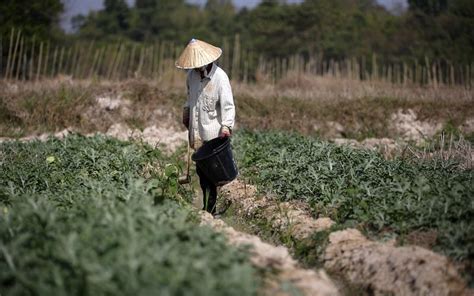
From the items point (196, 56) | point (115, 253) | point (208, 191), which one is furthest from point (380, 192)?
point (115, 253)

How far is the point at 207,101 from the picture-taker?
654cm

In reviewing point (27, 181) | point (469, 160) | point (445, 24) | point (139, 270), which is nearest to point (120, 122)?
point (27, 181)

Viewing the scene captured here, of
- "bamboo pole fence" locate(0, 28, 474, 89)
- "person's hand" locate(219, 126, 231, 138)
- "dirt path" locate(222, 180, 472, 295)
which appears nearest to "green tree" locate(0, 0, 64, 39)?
"bamboo pole fence" locate(0, 28, 474, 89)

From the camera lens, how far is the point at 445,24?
28.6 meters

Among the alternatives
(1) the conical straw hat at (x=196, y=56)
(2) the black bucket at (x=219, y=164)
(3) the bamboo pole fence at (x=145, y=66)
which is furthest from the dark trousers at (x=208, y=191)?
(3) the bamboo pole fence at (x=145, y=66)

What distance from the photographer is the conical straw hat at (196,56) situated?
6.21 metres

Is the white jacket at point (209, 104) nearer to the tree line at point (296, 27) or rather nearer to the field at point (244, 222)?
the field at point (244, 222)

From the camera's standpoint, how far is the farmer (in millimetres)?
6293

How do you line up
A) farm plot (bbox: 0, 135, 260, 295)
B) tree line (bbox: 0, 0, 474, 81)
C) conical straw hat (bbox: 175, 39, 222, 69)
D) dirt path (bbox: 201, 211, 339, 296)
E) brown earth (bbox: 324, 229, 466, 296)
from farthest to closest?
tree line (bbox: 0, 0, 474, 81), conical straw hat (bbox: 175, 39, 222, 69), brown earth (bbox: 324, 229, 466, 296), dirt path (bbox: 201, 211, 339, 296), farm plot (bbox: 0, 135, 260, 295)

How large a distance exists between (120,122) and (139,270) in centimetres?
1147

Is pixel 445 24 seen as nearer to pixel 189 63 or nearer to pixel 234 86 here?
pixel 234 86

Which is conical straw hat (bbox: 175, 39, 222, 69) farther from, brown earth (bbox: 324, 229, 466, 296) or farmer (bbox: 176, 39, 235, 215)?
brown earth (bbox: 324, 229, 466, 296)

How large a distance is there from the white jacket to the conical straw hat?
0.82 ft

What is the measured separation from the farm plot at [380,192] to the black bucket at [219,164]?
0.67 metres
